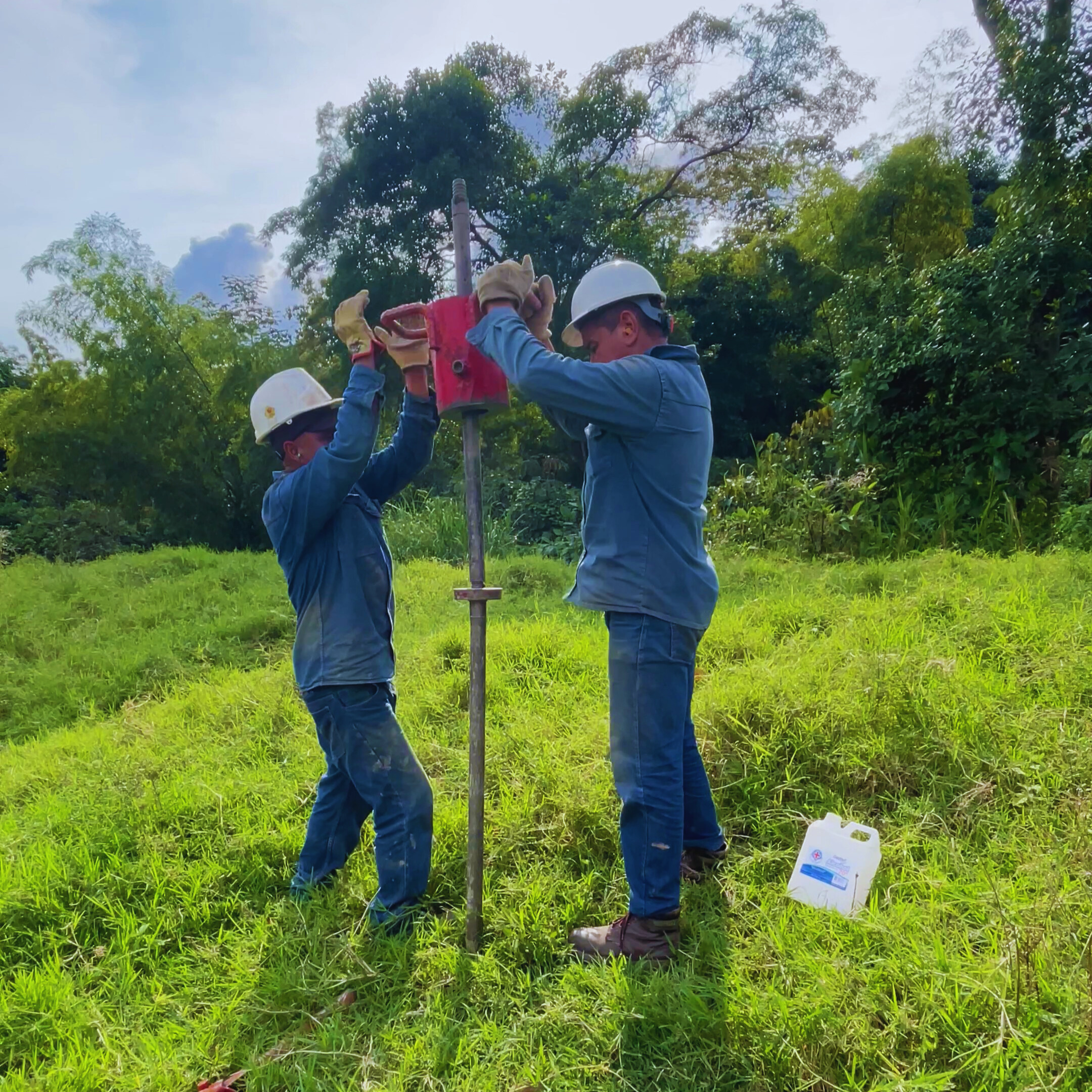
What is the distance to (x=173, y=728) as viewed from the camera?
4.39m

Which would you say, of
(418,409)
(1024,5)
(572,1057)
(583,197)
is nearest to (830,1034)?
(572,1057)

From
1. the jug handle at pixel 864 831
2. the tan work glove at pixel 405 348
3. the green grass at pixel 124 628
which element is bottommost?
the green grass at pixel 124 628

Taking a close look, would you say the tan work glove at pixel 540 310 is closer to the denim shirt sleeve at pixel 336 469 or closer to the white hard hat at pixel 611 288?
the white hard hat at pixel 611 288

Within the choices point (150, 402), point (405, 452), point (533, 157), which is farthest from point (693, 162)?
point (405, 452)

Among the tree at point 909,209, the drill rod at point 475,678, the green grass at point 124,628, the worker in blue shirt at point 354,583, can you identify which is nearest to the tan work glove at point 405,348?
the worker in blue shirt at point 354,583

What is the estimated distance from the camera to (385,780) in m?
2.46

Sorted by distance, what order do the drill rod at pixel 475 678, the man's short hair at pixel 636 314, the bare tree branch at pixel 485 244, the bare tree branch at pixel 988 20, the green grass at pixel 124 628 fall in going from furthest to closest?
the bare tree branch at pixel 485 244 → the bare tree branch at pixel 988 20 → the green grass at pixel 124 628 → the drill rod at pixel 475 678 → the man's short hair at pixel 636 314

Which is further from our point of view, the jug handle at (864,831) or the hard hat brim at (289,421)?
the hard hat brim at (289,421)

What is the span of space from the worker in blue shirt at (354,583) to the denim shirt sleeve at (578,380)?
39cm

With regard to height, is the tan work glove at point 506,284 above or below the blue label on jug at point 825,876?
above

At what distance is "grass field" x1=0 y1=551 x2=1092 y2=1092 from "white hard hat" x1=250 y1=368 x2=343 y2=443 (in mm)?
1504

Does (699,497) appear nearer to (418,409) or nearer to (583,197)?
(418,409)

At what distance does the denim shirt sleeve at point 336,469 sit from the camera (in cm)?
236

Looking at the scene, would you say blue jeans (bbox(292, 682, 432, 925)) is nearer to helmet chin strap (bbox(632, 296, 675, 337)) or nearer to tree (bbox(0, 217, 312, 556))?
helmet chin strap (bbox(632, 296, 675, 337))
